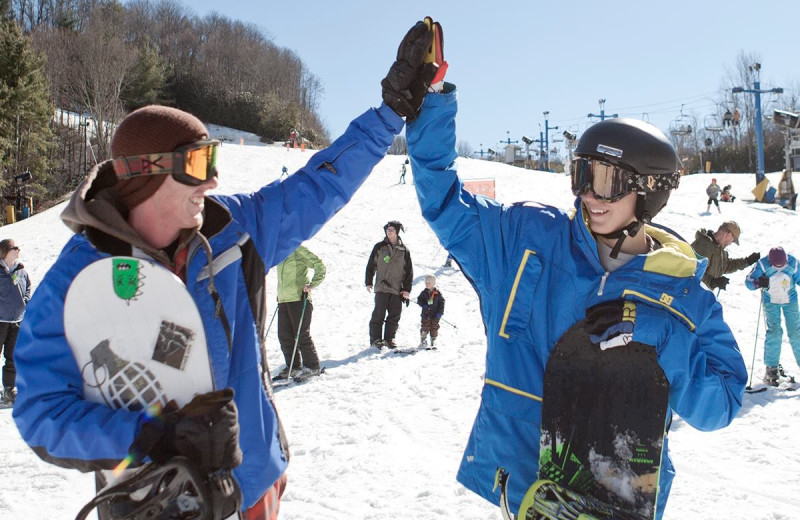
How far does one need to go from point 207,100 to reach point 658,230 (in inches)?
2720

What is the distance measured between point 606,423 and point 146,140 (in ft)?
5.93

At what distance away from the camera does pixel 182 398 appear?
1.84m

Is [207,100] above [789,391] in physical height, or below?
above

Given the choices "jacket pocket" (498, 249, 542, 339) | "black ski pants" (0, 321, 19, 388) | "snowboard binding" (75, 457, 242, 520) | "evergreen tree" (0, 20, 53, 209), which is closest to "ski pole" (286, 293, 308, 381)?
"black ski pants" (0, 321, 19, 388)

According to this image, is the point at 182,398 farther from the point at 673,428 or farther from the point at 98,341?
the point at 673,428

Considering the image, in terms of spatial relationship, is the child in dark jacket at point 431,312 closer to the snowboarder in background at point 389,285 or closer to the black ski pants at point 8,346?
the snowboarder in background at point 389,285

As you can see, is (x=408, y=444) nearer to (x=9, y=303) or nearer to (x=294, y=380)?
(x=294, y=380)

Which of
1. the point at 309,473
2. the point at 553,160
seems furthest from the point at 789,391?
the point at 553,160

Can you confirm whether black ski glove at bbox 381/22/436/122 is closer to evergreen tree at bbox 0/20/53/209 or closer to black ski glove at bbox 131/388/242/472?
black ski glove at bbox 131/388/242/472

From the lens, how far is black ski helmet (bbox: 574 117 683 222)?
7.71 feet

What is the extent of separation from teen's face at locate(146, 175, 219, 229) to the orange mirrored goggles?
2 cm

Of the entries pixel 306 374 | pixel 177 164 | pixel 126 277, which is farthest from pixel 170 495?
pixel 306 374

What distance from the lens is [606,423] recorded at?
212 cm

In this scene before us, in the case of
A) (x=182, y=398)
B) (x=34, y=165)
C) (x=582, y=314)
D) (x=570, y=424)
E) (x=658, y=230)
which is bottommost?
(x=570, y=424)
